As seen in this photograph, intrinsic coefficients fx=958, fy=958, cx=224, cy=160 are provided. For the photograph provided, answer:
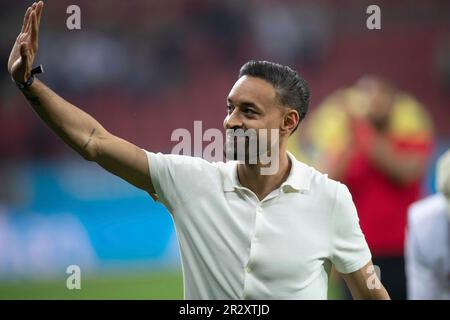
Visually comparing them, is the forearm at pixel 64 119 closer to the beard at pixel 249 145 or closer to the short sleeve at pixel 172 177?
the short sleeve at pixel 172 177

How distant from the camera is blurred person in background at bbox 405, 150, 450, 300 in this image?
177 inches

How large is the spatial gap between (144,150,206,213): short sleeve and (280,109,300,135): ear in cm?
37

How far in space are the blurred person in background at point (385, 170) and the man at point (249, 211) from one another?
2755 mm

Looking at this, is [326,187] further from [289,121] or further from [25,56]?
[25,56]

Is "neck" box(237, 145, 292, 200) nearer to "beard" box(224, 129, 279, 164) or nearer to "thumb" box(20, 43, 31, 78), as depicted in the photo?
"beard" box(224, 129, 279, 164)

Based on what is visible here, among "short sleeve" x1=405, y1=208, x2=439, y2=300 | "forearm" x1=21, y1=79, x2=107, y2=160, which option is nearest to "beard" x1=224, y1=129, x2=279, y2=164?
"forearm" x1=21, y1=79, x2=107, y2=160

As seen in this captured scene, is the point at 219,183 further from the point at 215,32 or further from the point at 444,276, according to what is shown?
the point at 215,32

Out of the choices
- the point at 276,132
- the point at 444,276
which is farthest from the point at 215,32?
the point at 276,132

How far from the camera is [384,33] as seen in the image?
15.1 m

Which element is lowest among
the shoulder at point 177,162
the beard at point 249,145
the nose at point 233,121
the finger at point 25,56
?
the shoulder at point 177,162

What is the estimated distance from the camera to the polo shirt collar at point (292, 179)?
10.8 ft

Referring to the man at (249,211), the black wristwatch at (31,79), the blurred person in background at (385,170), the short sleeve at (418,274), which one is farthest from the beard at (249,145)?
the blurred person in background at (385,170)

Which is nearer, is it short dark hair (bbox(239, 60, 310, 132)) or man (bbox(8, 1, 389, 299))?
man (bbox(8, 1, 389, 299))
